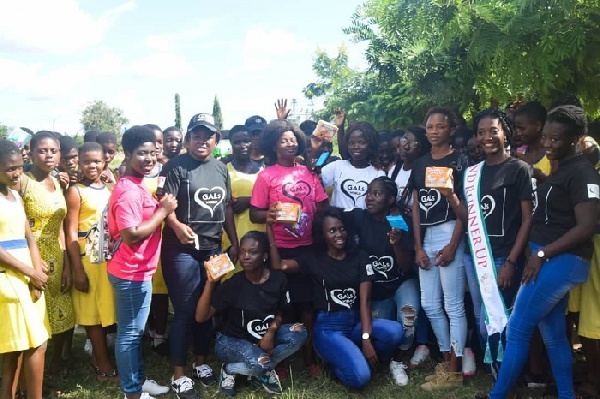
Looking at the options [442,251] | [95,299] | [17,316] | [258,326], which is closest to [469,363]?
[442,251]

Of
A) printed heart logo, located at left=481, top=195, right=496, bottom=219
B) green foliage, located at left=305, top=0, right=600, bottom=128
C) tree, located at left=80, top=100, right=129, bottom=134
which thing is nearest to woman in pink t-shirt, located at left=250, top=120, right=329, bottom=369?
green foliage, located at left=305, top=0, right=600, bottom=128

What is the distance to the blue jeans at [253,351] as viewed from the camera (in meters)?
4.04

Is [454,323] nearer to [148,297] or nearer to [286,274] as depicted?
[286,274]

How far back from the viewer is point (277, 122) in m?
4.59

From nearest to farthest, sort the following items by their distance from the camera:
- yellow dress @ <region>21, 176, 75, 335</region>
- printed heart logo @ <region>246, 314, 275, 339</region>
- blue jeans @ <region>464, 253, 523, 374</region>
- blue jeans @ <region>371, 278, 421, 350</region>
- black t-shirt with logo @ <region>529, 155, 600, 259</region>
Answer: black t-shirt with logo @ <region>529, 155, 600, 259</region> → blue jeans @ <region>464, 253, 523, 374</region> → yellow dress @ <region>21, 176, 75, 335</region> → printed heart logo @ <region>246, 314, 275, 339</region> → blue jeans @ <region>371, 278, 421, 350</region>

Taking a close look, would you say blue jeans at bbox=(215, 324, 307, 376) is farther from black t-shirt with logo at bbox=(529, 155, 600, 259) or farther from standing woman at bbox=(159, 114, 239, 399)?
black t-shirt with logo at bbox=(529, 155, 600, 259)

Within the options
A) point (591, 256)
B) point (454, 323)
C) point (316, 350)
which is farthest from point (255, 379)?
point (591, 256)

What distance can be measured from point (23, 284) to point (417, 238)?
304 centimetres

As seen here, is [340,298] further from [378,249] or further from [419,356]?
[419,356]

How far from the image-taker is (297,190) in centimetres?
438

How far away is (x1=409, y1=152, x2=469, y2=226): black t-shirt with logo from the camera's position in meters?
3.99

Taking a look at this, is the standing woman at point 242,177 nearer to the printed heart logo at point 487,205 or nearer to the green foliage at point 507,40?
the green foliage at point 507,40

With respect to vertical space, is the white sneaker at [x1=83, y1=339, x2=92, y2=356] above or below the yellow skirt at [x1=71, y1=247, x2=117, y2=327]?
below

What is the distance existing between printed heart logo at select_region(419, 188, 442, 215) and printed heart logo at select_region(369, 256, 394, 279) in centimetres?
64
